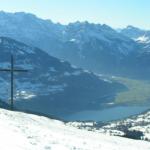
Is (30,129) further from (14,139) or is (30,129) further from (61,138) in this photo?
(14,139)

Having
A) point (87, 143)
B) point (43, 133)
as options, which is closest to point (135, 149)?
point (87, 143)

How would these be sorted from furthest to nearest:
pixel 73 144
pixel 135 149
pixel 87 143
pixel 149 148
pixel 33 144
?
pixel 149 148, pixel 135 149, pixel 87 143, pixel 73 144, pixel 33 144

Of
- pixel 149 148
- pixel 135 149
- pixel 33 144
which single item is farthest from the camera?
pixel 149 148

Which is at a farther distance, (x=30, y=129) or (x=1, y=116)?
(x=1, y=116)

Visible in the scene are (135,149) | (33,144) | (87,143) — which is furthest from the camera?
(135,149)

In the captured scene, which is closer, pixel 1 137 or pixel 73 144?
pixel 1 137

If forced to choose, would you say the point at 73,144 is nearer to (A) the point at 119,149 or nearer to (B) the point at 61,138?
(B) the point at 61,138

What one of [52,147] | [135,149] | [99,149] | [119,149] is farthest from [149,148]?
[52,147]

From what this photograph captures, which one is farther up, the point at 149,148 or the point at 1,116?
the point at 1,116
